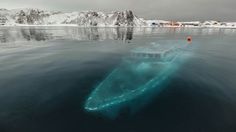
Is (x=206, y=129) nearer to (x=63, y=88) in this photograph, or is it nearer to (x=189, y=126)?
(x=189, y=126)

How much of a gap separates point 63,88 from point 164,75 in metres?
9.71

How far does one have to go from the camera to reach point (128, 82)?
1705 centimetres

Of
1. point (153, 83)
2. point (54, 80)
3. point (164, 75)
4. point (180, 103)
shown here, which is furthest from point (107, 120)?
point (164, 75)

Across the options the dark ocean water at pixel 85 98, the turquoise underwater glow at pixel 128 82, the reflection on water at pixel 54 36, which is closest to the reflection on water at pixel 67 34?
the reflection on water at pixel 54 36

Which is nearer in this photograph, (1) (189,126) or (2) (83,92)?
(1) (189,126)

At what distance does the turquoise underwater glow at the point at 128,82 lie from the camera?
13679 mm

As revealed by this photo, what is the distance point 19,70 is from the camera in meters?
21.3

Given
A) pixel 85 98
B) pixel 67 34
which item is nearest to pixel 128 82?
pixel 85 98

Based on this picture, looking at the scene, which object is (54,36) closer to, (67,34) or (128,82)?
(67,34)

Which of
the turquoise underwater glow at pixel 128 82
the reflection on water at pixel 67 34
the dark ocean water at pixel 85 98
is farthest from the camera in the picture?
the reflection on water at pixel 67 34

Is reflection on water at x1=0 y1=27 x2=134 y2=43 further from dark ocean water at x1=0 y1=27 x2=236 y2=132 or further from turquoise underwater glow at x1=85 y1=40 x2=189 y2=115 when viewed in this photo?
dark ocean water at x1=0 y1=27 x2=236 y2=132

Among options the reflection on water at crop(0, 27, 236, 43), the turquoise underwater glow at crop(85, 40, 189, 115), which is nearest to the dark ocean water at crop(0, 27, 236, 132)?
the turquoise underwater glow at crop(85, 40, 189, 115)

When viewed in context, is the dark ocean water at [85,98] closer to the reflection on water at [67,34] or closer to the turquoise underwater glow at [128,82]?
the turquoise underwater glow at [128,82]

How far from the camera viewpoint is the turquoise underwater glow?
1368 cm
